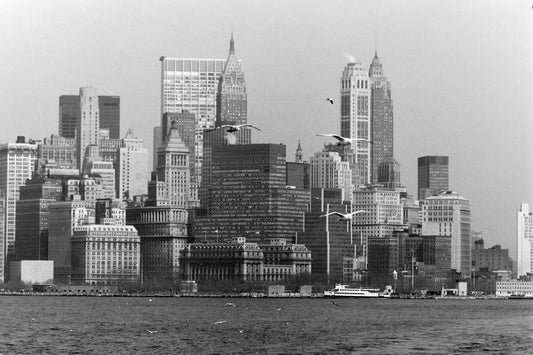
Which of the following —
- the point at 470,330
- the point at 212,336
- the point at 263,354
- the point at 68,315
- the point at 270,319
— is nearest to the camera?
the point at 263,354

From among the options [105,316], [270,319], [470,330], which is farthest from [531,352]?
[105,316]

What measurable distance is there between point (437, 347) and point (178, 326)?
3361 cm

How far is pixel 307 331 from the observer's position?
15238 centimetres

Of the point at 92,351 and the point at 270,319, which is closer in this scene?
the point at 92,351

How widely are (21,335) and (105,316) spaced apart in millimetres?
38415

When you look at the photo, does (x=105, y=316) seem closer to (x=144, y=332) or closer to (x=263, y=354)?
(x=144, y=332)

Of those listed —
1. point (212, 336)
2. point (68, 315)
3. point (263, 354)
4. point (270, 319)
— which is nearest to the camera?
point (263, 354)

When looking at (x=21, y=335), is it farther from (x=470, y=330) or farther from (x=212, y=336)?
(x=470, y=330)

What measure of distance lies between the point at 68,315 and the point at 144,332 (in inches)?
1623

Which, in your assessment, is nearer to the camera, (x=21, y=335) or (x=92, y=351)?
(x=92, y=351)

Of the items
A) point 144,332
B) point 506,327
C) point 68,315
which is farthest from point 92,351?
point 68,315

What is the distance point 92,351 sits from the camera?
420 ft

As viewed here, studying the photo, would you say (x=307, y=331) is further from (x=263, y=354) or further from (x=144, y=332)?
(x=263, y=354)

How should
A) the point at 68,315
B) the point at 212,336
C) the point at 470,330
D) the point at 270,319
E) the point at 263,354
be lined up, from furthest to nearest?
the point at 68,315 → the point at 270,319 → the point at 470,330 → the point at 212,336 → the point at 263,354
